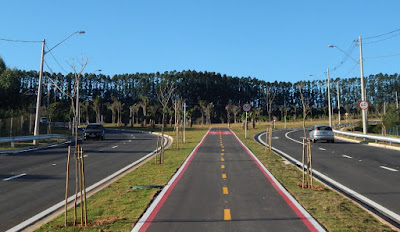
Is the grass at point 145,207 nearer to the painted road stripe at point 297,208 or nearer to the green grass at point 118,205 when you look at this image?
the green grass at point 118,205

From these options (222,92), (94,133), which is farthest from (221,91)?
(94,133)

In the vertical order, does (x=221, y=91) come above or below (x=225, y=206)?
above

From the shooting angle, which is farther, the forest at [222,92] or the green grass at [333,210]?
the forest at [222,92]

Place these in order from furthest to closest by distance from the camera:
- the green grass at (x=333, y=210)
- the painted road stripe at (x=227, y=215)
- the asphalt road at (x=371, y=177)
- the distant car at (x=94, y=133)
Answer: the distant car at (x=94, y=133), the asphalt road at (x=371, y=177), the painted road stripe at (x=227, y=215), the green grass at (x=333, y=210)

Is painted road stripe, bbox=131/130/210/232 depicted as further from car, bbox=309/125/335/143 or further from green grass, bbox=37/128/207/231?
car, bbox=309/125/335/143

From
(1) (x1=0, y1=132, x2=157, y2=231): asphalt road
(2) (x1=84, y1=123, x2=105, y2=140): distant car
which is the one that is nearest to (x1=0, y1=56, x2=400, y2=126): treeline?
(2) (x1=84, y1=123, x2=105, y2=140): distant car

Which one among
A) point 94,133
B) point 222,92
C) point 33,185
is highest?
point 222,92

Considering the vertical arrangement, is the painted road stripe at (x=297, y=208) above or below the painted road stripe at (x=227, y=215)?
above

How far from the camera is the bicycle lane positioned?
6.10 metres

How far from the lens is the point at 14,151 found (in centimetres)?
2238

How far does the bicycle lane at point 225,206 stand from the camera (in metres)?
6.10

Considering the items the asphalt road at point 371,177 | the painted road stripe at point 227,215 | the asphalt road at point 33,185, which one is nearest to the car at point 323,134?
the asphalt road at point 371,177

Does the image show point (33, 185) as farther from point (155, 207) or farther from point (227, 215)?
point (227, 215)

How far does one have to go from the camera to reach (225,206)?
24.7 feet
